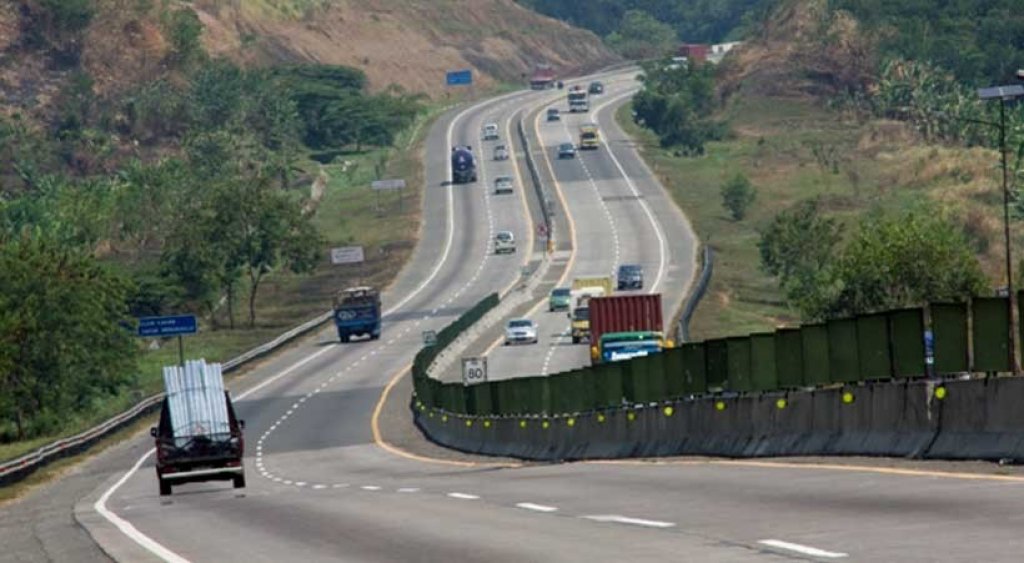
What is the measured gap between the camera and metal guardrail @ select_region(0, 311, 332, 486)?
66188 millimetres

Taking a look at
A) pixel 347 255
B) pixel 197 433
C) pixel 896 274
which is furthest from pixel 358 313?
pixel 197 433

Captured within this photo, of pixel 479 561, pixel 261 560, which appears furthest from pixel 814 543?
pixel 261 560

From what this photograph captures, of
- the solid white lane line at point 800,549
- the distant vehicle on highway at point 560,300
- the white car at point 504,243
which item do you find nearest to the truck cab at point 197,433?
the solid white lane line at point 800,549

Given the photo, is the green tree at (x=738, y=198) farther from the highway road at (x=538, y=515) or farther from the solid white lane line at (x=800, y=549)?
the solid white lane line at (x=800, y=549)

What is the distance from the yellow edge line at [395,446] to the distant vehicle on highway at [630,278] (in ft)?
97.0

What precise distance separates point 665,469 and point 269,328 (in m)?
112

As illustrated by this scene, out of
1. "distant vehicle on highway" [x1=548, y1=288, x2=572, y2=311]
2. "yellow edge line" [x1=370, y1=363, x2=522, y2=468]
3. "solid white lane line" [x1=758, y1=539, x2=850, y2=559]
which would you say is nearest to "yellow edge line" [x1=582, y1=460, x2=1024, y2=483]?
"solid white lane line" [x1=758, y1=539, x2=850, y2=559]

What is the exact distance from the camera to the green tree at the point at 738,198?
184 metres

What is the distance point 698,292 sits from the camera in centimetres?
12912

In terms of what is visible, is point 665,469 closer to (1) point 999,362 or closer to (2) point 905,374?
(2) point 905,374

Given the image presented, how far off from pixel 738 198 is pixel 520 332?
68.0 meters

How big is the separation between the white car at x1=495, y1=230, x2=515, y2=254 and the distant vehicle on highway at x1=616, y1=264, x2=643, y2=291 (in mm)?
27772

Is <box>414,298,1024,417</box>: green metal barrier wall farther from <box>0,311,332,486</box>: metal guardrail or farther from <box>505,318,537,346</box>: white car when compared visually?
<box>505,318,537,346</box>: white car

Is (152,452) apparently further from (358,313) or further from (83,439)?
(358,313)
